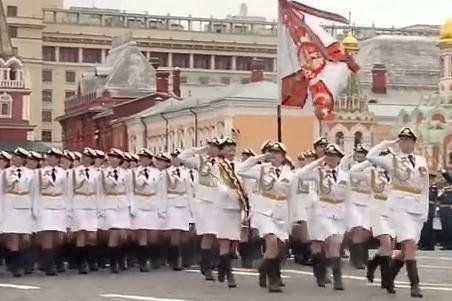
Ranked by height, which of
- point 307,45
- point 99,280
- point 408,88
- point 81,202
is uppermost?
point 408,88

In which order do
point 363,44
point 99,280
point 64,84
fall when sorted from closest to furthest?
point 99,280 < point 363,44 < point 64,84

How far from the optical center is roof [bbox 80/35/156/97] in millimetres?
88812

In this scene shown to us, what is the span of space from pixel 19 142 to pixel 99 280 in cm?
5801

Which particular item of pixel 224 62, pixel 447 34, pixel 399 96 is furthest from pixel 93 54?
pixel 447 34

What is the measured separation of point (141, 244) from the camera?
18062 mm

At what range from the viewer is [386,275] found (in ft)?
46.0

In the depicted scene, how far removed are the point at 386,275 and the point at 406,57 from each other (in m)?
78.5

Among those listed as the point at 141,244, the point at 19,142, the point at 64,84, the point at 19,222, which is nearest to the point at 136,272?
the point at 141,244

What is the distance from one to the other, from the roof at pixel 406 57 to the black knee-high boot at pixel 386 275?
73.7m

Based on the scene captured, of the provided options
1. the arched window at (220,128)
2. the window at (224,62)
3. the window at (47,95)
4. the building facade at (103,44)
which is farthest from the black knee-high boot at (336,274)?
the window at (224,62)

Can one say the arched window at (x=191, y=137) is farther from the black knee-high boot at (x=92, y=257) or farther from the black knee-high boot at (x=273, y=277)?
the black knee-high boot at (x=273, y=277)

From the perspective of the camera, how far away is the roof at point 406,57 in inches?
3469

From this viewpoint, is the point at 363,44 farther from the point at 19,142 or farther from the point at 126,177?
the point at 126,177

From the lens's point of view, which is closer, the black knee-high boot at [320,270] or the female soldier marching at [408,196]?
the female soldier marching at [408,196]
